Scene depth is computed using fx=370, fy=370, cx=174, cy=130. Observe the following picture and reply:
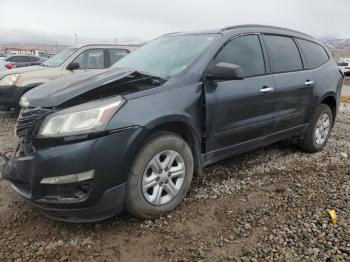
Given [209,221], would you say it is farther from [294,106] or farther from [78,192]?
[294,106]

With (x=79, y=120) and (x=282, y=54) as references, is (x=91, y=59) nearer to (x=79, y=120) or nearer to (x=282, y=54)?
(x=282, y=54)

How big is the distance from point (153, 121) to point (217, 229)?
1068 mm

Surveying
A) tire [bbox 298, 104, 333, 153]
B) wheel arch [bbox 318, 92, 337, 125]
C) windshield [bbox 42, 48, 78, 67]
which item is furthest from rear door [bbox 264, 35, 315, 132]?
windshield [bbox 42, 48, 78, 67]

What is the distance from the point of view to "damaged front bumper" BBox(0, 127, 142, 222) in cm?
274

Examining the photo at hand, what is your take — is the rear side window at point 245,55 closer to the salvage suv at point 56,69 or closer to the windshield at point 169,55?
the windshield at point 169,55

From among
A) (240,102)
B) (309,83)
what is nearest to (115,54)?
(309,83)

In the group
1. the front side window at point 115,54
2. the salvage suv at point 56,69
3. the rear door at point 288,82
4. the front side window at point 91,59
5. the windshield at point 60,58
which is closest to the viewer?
the rear door at point 288,82

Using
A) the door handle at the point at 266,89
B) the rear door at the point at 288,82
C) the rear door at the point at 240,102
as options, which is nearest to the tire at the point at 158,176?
the rear door at the point at 240,102

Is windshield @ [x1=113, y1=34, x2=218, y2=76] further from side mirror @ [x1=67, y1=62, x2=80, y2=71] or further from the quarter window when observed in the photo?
the quarter window

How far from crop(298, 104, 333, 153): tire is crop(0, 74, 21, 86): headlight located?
222 inches

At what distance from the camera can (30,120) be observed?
2.96 meters

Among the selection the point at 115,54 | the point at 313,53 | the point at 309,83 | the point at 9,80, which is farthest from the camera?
the point at 115,54

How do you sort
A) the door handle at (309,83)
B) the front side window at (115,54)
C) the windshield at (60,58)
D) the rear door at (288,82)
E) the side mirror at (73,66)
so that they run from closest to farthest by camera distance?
the rear door at (288,82)
the door handle at (309,83)
the side mirror at (73,66)
the windshield at (60,58)
the front side window at (115,54)

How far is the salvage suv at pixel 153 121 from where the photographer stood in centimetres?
279
